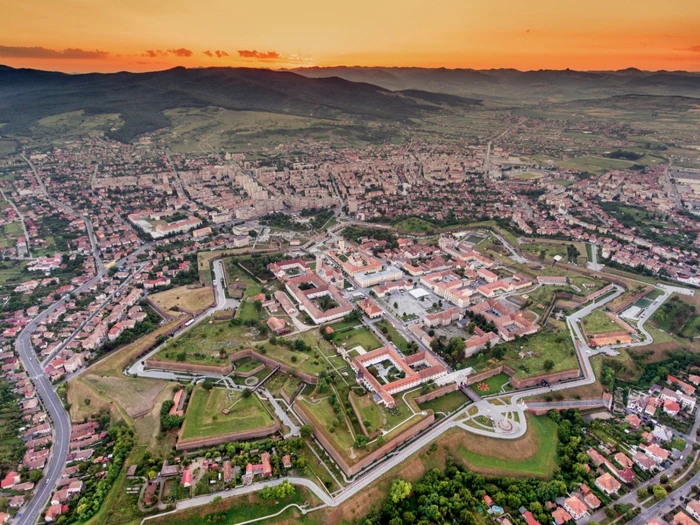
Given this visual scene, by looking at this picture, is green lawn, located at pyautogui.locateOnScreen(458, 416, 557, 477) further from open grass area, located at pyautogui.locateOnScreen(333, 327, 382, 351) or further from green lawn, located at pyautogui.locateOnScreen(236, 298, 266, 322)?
green lawn, located at pyautogui.locateOnScreen(236, 298, 266, 322)

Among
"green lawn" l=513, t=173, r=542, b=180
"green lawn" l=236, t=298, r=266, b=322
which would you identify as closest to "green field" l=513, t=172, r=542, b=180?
"green lawn" l=513, t=173, r=542, b=180

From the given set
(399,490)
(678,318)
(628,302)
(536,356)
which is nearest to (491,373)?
→ (536,356)

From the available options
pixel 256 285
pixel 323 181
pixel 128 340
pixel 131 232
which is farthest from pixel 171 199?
pixel 128 340

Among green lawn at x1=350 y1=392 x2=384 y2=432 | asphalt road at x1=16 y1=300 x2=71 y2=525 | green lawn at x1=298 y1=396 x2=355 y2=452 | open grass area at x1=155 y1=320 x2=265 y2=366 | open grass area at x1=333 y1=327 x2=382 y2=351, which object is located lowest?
asphalt road at x1=16 y1=300 x2=71 y2=525

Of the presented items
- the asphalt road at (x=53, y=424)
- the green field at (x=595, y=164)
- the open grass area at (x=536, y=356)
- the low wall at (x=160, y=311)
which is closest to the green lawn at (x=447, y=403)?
the open grass area at (x=536, y=356)

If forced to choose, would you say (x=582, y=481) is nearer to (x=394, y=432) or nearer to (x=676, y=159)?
(x=394, y=432)
